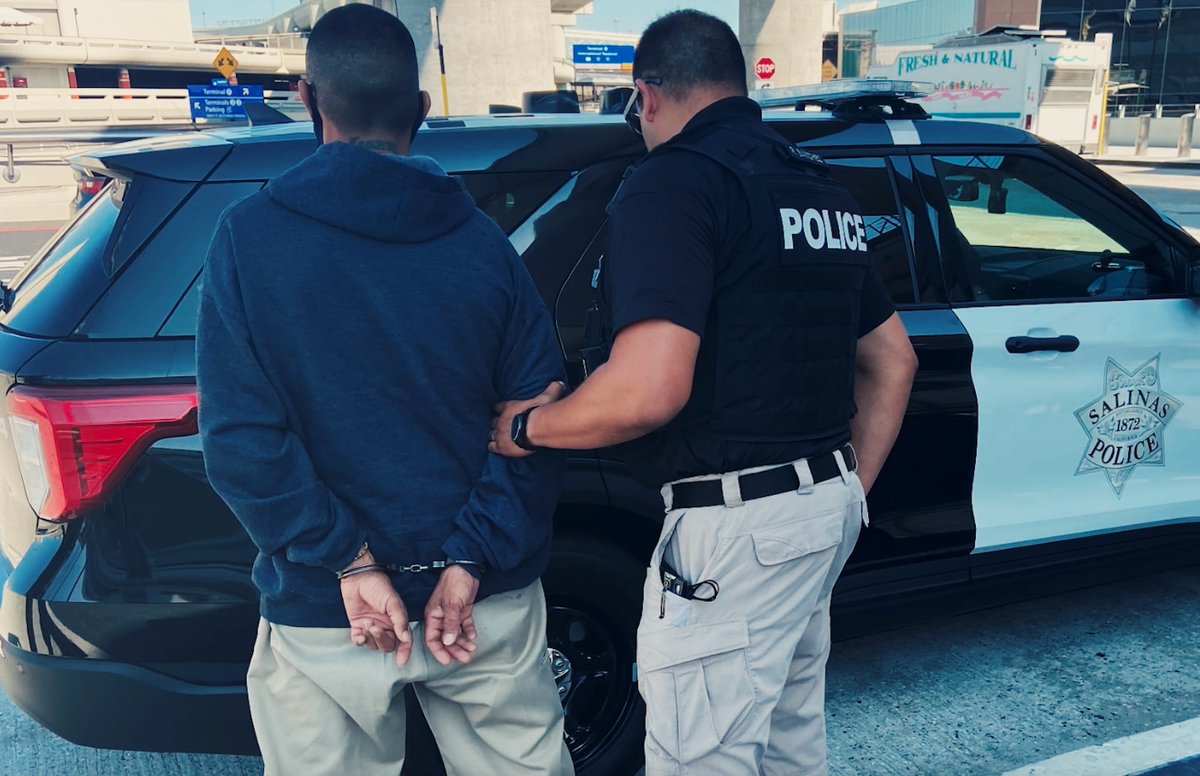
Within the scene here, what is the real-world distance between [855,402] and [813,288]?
480 millimetres

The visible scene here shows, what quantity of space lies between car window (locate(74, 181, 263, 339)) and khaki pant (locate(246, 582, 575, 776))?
2.56 ft

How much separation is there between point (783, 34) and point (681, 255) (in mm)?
24025

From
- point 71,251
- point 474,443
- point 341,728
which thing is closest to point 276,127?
point 71,251

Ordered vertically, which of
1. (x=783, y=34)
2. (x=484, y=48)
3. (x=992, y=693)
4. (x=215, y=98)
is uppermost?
(x=783, y=34)

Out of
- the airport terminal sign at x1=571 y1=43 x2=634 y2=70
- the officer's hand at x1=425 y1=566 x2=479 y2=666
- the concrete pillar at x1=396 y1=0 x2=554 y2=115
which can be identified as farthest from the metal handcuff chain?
the airport terminal sign at x1=571 y1=43 x2=634 y2=70

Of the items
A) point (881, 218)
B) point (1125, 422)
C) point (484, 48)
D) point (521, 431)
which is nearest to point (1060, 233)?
point (1125, 422)

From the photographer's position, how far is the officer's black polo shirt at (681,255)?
1.67m

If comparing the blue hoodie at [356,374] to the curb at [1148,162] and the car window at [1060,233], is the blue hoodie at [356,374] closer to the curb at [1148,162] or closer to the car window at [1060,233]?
the car window at [1060,233]

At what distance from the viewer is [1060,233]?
348 centimetres

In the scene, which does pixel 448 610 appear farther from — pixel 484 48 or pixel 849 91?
pixel 484 48

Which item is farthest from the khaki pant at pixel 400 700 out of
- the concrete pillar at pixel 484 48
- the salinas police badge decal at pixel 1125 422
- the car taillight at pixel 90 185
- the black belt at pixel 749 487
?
the concrete pillar at pixel 484 48

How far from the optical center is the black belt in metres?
1.84

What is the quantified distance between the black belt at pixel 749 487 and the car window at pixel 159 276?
1079 mm

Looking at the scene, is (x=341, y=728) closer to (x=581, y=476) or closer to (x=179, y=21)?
(x=581, y=476)
